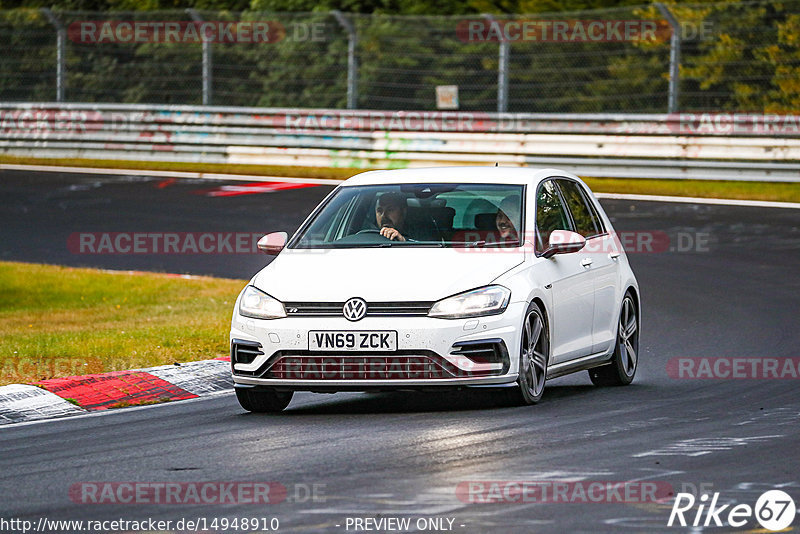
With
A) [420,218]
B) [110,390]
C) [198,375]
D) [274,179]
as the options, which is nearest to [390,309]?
[420,218]

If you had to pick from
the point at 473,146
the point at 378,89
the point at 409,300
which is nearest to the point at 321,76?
the point at 378,89

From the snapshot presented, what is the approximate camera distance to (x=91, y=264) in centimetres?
1972

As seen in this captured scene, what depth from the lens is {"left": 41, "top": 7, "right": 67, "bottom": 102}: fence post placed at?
2998 cm

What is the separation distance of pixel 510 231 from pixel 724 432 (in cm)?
214

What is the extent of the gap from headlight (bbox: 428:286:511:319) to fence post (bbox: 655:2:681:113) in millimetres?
16048

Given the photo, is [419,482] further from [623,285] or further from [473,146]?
[473,146]

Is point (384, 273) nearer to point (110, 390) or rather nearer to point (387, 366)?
point (387, 366)

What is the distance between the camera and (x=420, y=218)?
33.6 ft

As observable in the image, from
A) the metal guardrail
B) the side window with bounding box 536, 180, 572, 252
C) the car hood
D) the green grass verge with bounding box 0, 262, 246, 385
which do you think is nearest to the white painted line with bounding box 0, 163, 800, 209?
the metal guardrail

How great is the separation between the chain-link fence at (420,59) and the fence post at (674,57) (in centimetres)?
2

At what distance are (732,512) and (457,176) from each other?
4435mm

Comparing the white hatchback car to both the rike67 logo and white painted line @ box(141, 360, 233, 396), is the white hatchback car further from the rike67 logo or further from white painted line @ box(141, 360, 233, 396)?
the rike67 logo

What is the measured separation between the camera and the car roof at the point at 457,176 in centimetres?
1050

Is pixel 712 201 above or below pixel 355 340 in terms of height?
below
